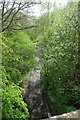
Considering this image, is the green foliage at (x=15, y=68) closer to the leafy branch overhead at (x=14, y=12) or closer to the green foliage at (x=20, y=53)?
the green foliage at (x=20, y=53)

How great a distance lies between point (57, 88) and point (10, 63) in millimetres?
3174

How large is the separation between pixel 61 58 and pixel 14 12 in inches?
127

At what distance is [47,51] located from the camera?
46.5ft

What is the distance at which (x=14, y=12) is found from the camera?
13.5 metres

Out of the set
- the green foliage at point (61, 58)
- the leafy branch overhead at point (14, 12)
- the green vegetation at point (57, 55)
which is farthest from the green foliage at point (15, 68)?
the green foliage at point (61, 58)

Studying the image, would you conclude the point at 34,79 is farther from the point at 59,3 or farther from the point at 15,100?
the point at 15,100

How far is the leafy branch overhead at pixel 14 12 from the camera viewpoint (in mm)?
13027

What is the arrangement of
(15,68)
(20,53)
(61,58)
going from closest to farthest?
(15,68) < (61,58) < (20,53)

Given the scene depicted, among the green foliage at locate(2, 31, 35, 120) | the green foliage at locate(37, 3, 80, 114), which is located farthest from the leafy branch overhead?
the green foliage at locate(37, 3, 80, 114)

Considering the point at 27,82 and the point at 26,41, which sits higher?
the point at 26,41

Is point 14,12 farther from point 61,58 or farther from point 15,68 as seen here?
point 61,58

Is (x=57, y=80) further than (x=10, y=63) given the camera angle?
Yes

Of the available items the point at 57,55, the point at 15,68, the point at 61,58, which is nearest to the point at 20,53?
the point at 15,68

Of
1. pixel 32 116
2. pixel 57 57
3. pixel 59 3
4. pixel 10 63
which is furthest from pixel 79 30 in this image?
pixel 32 116
